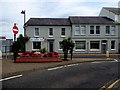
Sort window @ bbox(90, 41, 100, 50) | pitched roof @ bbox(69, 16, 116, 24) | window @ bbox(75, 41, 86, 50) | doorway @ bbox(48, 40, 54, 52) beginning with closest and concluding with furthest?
doorway @ bbox(48, 40, 54, 52)
window @ bbox(75, 41, 86, 50)
window @ bbox(90, 41, 100, 50)
pitched roof @ bbox(69, 16, 116, 24)

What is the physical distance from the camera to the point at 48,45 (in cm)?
3031

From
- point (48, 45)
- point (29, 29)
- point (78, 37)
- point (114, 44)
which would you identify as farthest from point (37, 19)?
point (114, 44)

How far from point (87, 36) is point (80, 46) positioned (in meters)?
2.66

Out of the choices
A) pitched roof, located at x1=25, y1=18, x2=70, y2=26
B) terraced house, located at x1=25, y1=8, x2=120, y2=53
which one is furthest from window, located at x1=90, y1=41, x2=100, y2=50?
pitched roof, located at x1=25, y1=18, x2=70, y2=26

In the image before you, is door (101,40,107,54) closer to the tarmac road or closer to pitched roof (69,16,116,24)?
pitched roof (69,16,116,24)

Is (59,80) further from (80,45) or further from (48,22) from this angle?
(48,22)

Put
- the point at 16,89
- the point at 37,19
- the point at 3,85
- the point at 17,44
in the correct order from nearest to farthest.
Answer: the point at 16,89, the point at 3,85, the point at 17,44, the point at 37,19

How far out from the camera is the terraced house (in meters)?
30.3

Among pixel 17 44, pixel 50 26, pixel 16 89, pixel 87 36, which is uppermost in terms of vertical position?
pixel 50 26

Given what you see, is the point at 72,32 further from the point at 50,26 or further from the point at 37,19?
the point at 37,19

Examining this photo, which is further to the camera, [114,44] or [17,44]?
[114,44]

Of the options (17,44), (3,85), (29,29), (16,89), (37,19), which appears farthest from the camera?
(37,19)

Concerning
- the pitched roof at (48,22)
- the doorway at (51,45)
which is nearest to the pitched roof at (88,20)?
the pitched roof at (48,22)

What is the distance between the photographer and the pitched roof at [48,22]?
3062 centimetres
